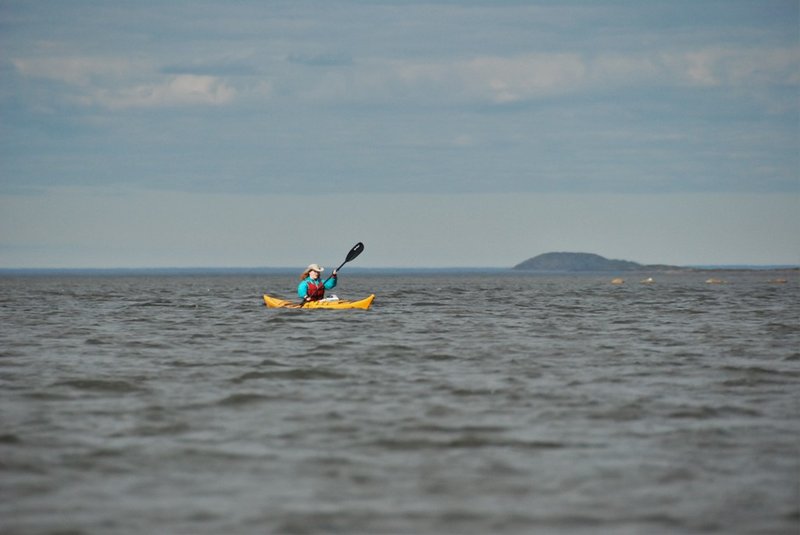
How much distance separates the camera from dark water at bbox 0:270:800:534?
8.66 m

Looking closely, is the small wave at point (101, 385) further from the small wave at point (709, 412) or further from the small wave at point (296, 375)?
the small wave at point (709, 412)

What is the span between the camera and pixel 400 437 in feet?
38.7

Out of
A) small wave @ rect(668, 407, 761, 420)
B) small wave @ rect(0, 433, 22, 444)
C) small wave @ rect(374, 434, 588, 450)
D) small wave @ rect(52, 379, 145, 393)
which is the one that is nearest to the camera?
small wave @ rect(374, 434, 588, 450)

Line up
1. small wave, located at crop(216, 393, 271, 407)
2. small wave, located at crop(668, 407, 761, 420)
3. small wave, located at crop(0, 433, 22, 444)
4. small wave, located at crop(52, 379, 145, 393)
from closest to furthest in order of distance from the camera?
small wave, located at crop(0, 433, 22, 444), small wave, located at crop(668, 407, 761, 420), small wave, located at crop(216, 393, 271, 407), small wave, located at crop(52, 379, 145, 393)

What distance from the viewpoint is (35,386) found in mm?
16156

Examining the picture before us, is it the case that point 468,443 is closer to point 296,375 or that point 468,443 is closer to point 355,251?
point 296,375

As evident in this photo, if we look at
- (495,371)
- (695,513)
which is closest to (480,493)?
(695,513)

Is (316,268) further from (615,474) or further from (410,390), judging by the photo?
(615,474)

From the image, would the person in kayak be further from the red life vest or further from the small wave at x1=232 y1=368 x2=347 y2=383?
the small wave at x1=232 y1=368 x2=347 y2=383

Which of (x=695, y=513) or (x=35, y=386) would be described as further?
(x=35, y=386)

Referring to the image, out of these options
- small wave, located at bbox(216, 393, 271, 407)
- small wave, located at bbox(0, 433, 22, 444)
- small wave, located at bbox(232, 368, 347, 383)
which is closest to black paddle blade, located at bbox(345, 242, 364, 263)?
small wave, located at bbox(232, 368, 347, 383)

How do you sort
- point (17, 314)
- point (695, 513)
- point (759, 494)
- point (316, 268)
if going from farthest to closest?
point (17, 314) → point (316, 268) → point (759, 494) → point (695, 513)

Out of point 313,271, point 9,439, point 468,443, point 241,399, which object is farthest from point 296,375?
point 313,271

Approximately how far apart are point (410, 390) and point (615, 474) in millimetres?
5992
